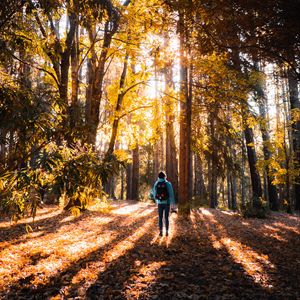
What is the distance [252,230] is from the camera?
30.0ft

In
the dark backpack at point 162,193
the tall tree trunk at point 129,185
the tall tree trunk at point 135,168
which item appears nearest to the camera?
the dark backpack at point 162,193

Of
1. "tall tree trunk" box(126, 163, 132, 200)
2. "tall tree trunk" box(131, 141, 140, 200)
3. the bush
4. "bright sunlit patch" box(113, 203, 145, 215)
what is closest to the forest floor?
the bush

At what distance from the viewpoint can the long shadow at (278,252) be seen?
4.42m

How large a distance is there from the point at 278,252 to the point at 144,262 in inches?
134

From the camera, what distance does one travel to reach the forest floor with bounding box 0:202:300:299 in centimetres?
430

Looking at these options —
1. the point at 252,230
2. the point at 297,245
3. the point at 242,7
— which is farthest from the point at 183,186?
the point at 242,7

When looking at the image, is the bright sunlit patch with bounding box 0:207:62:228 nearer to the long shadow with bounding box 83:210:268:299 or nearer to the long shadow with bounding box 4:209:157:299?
the long shadow with bounding box 4:209:157:299

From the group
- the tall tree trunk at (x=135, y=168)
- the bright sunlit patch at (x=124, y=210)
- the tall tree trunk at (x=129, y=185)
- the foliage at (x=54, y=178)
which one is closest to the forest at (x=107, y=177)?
the foliage at (x=54, y=178)

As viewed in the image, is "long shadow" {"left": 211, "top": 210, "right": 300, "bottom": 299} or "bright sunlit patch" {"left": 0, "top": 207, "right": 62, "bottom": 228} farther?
"bright sunlit patch" {"left": 0, "top": 207, "right": 62, "bottom": 228}

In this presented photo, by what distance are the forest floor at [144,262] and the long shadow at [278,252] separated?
0.02m

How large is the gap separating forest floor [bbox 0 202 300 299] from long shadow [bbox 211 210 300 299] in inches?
0.7

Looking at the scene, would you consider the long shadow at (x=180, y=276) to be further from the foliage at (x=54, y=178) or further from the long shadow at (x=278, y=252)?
the foliage at (x=54, y=178)

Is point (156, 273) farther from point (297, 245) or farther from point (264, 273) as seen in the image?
point (297, 245)

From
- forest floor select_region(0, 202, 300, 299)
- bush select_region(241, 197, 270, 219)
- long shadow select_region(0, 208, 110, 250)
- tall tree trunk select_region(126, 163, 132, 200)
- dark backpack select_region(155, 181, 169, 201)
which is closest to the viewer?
forest floor select_region(0, 202, 300, 299)
